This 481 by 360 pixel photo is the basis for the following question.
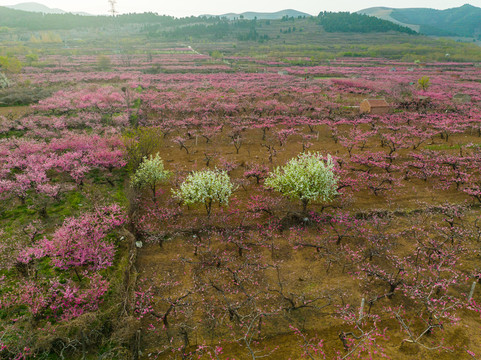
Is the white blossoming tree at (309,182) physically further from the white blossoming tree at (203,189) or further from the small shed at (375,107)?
the small shed at (375,107)

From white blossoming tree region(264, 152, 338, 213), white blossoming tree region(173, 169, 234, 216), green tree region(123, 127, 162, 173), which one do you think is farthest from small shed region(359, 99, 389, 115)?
white blossoming tree region(173, 169, 234, 216)

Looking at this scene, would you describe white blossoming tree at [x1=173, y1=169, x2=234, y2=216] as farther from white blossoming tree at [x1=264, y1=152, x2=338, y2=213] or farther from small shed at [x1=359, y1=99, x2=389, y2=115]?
small shed at [x1=359, y1=99, x2=389, y2=115]

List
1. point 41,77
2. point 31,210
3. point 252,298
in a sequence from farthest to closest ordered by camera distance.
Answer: point 41,77 < point 31,210 < point 252,298

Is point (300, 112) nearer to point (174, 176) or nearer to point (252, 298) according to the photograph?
point (174, 176)

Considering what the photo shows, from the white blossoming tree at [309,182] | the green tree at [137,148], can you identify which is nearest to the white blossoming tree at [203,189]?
the white blossoming tree at [309,182]

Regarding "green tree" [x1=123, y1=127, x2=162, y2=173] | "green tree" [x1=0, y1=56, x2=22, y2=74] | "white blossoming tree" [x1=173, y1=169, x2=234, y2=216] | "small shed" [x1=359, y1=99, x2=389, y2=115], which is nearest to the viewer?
"white blossoming tree" [x1=173, y1=169, x2=234, y2=216]

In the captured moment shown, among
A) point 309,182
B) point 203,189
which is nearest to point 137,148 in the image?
point 203,189

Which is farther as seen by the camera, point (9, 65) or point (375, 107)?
point (9, 65)

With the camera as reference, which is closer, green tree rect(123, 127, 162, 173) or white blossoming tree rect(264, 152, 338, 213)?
white blossoming tree rect(264, 152, 338, 213)

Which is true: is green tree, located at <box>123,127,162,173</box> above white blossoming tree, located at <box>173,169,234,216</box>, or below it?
above

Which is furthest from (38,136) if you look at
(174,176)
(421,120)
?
(421,120)

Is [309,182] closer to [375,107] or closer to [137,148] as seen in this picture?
[137,148]
